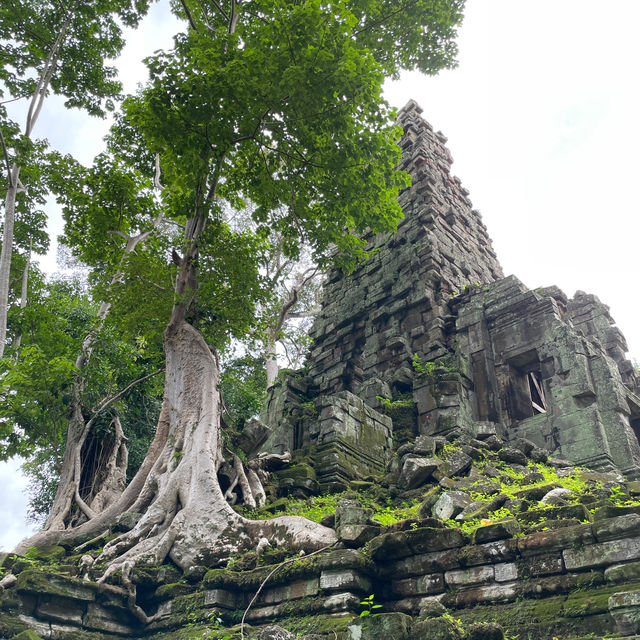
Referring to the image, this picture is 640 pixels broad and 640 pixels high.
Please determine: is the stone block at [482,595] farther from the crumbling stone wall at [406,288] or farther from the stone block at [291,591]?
the crumbling stone wall at [406,288]

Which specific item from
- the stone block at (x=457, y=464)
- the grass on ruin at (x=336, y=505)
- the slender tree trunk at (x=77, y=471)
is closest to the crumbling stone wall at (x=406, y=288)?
the stone block at (x=457, y=464)

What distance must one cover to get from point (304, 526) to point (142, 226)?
26.6 ft

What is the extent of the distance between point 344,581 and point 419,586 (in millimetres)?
581

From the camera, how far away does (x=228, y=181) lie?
10.2 metres

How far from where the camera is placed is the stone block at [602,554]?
3.37m

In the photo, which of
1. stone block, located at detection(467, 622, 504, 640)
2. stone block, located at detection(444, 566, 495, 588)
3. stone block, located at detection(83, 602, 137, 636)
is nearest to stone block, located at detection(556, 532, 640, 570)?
stone block, located at detection(444, 566, 495, 588)

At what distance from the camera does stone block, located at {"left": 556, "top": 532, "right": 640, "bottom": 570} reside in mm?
3373

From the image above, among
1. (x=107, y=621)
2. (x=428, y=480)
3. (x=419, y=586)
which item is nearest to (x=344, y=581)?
(x=419, y=586)

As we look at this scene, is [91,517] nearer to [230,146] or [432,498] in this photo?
[432,498]

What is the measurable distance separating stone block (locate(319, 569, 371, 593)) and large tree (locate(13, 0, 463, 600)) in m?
1.22

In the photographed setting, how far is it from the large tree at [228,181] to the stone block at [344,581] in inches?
48.1

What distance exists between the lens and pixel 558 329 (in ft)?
32.1

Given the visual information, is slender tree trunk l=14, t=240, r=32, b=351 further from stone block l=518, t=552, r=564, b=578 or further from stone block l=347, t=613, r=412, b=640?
stone block l=518, t=552, r=564, b=578

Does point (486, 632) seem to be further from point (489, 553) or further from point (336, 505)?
point (336, 505)
